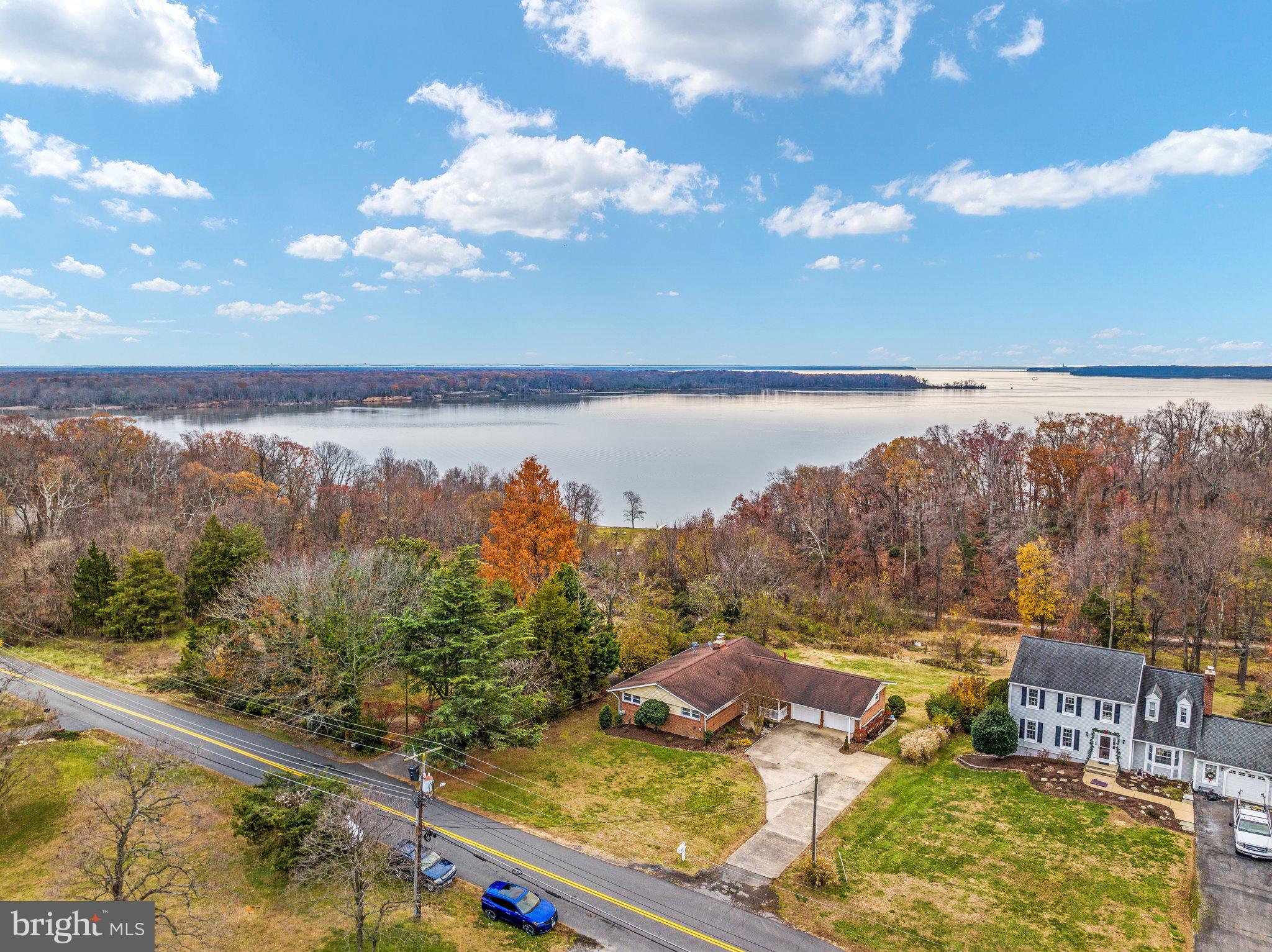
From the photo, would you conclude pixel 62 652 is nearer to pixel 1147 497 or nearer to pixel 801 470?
pixel 801 470

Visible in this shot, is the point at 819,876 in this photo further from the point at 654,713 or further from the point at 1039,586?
the point at 1039,586

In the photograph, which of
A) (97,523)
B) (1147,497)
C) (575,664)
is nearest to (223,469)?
(97,523)

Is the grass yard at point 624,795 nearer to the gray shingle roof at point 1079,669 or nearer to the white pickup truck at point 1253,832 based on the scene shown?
the gray shingle roof at point 1079,669

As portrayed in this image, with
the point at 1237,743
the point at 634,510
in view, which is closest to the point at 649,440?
the point at 634,510

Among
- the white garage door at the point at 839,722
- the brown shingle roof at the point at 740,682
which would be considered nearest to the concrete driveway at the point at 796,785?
the white garage door at the point at 839,722

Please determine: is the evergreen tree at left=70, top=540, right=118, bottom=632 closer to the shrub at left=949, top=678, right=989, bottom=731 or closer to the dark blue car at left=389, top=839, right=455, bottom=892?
the dark blue car at left=389, top=839, right=455, bottom=892

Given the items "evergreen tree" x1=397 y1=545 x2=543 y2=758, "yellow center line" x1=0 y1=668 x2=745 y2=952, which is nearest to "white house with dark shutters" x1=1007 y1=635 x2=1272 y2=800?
"yellow center line" x1=0 y1=668 x2=745 y2=952
